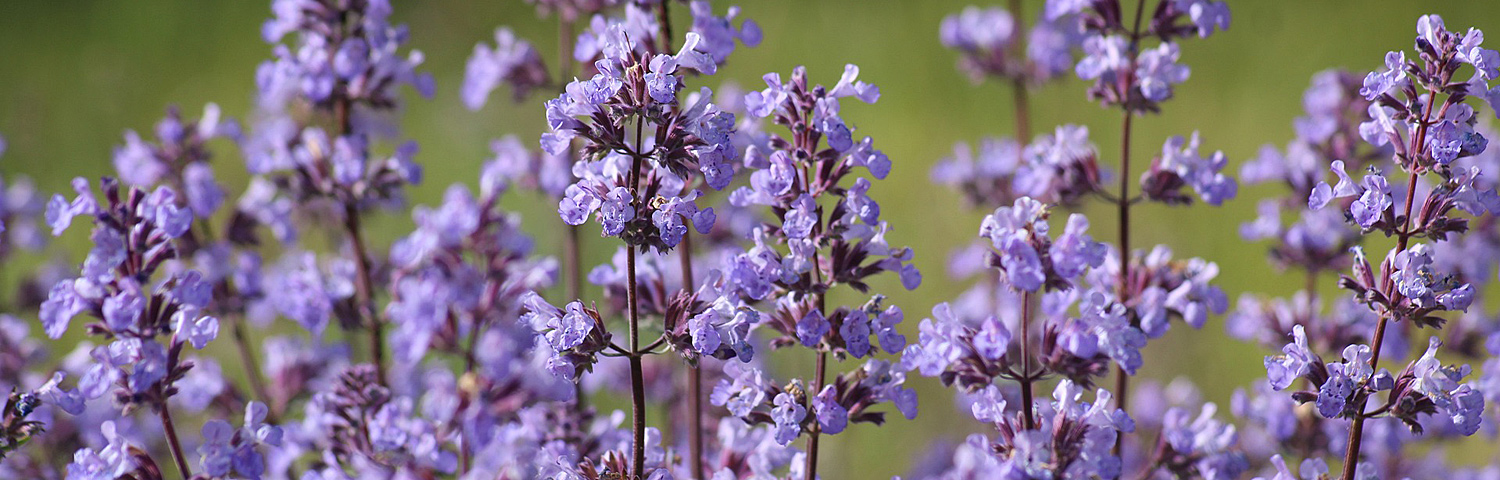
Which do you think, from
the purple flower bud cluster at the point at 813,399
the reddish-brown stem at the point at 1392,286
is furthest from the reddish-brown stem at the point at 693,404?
the reddish-brown stem at the point at 1392,286

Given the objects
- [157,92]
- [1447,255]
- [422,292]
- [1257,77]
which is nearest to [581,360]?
[422,292]

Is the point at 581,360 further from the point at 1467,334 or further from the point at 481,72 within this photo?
the point at 1467,334

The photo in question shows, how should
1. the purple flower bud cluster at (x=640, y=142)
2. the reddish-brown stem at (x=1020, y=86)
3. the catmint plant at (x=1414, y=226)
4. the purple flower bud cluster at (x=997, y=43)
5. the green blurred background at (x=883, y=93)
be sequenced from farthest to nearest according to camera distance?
1. the green blurred background at (x=883, y=93)
2. the purple flower bud cluster at (x=997, y=43)
3. the reddish-brown stem at (x=1020, y=86)
4. the catmint plant at (x=1414, y=226)
5. the purple flower bud cluster at (x=640, y=142)

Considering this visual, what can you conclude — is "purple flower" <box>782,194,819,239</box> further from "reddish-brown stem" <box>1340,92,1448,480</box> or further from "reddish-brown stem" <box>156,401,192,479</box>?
"reddish-brown stem" <box>156,401,192,479</box>

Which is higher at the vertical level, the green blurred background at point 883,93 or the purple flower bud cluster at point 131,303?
the green blurred background at point 883,93

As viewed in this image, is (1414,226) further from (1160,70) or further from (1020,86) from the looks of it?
(1020,86)

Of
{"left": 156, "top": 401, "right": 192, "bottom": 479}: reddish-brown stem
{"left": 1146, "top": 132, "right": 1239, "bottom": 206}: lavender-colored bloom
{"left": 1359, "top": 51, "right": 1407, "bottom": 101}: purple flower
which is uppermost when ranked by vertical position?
{"left": 1359, "top": 51, "right": 1407, "bottom": 101}: purple flower

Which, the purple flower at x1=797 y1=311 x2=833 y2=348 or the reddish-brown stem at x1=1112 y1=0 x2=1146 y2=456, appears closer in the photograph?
the purple flower at x1=797 y1=311 x2=833 y2=348

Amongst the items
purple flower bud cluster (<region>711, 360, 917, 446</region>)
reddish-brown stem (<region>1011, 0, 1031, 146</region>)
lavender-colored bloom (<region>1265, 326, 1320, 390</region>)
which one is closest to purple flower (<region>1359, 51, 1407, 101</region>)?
lavender-colored bloom (<region>1265, 326, 1320, 390</region>)

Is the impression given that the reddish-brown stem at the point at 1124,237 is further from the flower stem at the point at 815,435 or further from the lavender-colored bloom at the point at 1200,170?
the flower stem at the point at 815,435
